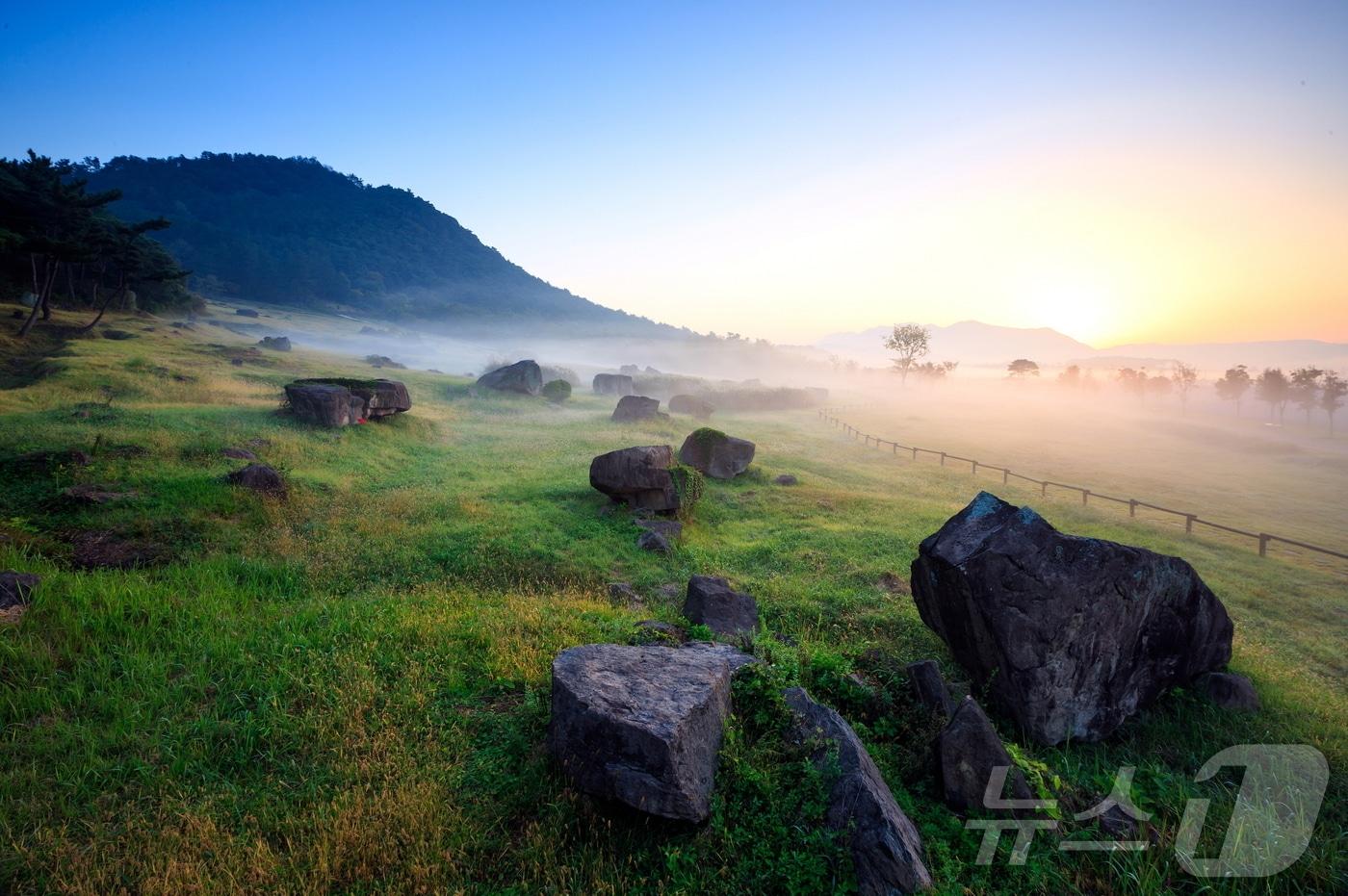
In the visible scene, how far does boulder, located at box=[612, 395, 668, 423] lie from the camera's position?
146ft

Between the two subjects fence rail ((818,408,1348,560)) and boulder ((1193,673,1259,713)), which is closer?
boulder ((1193,673,1259,713))

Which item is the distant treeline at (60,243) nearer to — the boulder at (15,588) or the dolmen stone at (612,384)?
the boulder at (15,588)

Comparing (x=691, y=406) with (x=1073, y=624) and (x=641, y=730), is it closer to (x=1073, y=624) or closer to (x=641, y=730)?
(x=1073, y=624)

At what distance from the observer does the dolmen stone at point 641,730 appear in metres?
4.99

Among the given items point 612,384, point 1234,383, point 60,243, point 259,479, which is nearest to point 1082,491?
point 259,479

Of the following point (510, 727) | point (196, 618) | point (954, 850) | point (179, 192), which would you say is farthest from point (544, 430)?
point (179, 192)

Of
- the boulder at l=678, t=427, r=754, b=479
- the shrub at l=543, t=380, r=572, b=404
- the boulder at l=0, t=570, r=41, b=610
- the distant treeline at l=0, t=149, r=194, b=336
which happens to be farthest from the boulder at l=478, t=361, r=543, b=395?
the boulder at l=0, t=570, r=41, b=610

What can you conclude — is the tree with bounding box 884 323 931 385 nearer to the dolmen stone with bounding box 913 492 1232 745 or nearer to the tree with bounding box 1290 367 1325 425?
the tree with bounding box 1290 367 1325 425

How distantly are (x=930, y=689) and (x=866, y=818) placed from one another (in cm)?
312

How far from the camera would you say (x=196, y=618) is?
8.52 m

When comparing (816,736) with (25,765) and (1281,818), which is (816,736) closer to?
(1281,818)

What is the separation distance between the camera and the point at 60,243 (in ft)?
99.1

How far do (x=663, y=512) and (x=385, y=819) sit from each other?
1349 centimetres

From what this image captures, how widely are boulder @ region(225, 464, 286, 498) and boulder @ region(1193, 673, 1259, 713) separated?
20.6 m
